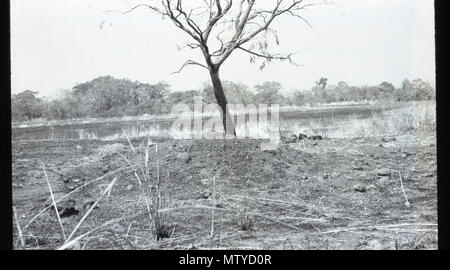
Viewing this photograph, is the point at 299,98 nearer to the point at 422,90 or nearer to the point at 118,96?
the point at 422,90

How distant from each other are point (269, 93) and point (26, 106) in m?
1.95

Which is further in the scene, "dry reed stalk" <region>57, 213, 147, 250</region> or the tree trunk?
the tree trunk

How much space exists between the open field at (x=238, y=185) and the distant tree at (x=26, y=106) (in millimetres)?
118

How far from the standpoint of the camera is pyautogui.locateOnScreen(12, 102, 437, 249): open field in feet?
12.5

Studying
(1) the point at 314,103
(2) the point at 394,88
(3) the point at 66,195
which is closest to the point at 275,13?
(1) the point at 314,103

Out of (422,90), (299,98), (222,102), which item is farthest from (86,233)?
(422,90)

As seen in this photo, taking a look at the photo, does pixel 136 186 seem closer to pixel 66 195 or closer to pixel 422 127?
pixel 66 195

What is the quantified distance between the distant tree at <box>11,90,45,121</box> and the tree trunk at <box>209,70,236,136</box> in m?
1.40

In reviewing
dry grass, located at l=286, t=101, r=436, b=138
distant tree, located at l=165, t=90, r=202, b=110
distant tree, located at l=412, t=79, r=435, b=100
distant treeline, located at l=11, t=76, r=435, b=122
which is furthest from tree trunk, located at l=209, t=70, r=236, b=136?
distant tree, located at l=412, t=79, r=435, b=100

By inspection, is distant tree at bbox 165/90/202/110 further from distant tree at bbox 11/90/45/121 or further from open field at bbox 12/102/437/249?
distant tree at bbox 11/90/45/121

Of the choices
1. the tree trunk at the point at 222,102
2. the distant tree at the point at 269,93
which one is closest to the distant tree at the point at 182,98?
the tree trunk at the point at 222,102

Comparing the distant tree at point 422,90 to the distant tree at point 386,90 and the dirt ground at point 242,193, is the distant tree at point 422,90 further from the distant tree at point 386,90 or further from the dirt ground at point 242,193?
the dirt ground at point 242,193

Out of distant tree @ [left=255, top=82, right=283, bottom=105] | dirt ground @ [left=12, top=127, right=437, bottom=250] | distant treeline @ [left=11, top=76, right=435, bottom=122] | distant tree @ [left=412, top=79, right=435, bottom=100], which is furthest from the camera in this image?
distant tree @ [left=255, top=82, right=283, bottom=105]

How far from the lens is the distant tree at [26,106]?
4.09 metres
